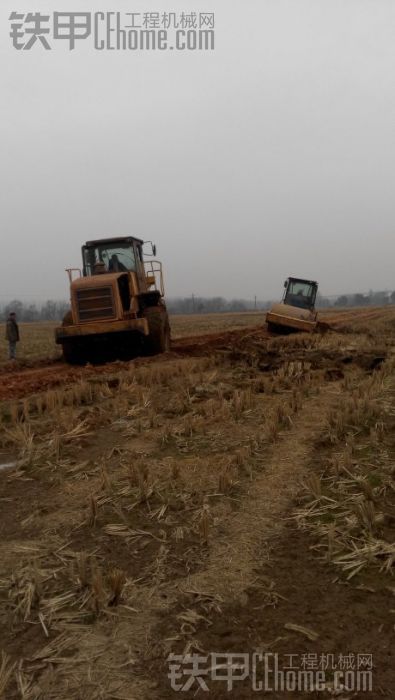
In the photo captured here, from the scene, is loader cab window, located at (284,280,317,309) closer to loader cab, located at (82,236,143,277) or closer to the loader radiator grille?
loader cab, located at (82,236,143,277)

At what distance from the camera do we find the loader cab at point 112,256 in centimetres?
1322

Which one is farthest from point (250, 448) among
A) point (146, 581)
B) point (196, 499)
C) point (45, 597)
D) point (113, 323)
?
point (113, 323)

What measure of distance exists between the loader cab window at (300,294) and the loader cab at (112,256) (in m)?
10.3

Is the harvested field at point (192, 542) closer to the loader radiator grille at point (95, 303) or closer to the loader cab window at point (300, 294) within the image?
the loader radiator grille at point (95, 303)

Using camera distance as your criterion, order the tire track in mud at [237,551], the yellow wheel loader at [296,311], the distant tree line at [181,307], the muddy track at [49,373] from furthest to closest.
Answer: the distant tree line at [181,307], the yellow wheel loader at [296,311], the muddy track at [49,373], the tire track in mud at [237,551]

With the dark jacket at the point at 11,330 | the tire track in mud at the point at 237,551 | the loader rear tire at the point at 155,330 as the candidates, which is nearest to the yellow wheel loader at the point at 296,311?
A: the loader rear tire at the point at 155,330

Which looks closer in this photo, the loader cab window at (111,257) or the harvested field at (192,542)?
the harvested field at (192,542)

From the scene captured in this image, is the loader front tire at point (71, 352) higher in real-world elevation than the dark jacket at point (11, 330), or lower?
lower

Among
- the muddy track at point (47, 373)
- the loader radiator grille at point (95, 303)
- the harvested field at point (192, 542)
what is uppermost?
the loader radiator grille at point (95, 303)

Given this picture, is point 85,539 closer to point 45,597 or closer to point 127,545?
point 127,545

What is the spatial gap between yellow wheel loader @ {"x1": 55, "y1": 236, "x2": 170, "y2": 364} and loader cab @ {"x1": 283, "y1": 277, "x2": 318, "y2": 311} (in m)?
9.53

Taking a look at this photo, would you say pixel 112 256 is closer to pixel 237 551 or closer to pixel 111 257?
pixel 111 257

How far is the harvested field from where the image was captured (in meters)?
2.52

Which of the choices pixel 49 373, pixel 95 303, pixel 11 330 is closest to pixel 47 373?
pixel 49 373
